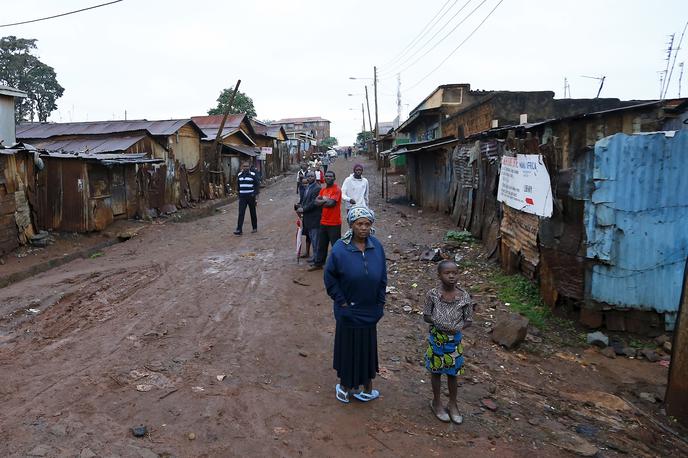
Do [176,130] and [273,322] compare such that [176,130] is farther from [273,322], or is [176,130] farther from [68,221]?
[273,322]

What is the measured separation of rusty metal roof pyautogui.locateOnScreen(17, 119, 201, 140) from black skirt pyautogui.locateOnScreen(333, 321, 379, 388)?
15414 mm

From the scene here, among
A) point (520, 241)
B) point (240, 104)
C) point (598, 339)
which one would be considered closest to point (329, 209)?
point (520, 241)

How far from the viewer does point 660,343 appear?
5.52m

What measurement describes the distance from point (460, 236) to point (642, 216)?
16.1 ft

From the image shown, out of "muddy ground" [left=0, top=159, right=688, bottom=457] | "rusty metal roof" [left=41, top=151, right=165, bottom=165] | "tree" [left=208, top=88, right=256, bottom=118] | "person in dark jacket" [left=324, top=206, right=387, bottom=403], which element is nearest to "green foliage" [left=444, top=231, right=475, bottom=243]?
"muddy ground" [left=0, top=159, right=688, bottom=457]

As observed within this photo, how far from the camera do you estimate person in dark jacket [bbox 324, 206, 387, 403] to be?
12.0 feet

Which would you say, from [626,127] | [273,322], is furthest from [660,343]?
[273,322]

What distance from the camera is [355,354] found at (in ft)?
12.4

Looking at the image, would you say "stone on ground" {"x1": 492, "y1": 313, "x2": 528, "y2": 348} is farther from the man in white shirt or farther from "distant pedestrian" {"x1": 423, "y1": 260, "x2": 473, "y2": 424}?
the man in white shirt

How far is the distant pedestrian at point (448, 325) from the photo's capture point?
3.61m

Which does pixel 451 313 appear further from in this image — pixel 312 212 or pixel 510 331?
pixel 312 212

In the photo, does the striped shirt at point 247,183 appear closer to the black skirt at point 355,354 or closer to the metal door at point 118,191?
the metal door at point 118,191

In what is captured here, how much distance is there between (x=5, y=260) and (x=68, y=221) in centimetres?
257

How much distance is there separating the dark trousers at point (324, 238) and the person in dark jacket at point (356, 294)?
3808 millimetres
